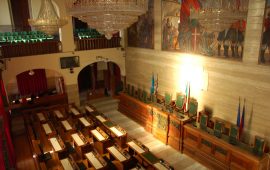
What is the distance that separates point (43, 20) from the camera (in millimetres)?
6664

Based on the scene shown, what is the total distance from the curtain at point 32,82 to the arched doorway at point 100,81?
2.57 metres

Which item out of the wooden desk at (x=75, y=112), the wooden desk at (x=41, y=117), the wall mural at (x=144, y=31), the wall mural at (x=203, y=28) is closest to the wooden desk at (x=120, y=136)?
the wooden desk at (x=75, y=112)

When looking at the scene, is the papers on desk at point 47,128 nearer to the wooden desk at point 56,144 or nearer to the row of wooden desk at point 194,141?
the wooden desk at point 56,144

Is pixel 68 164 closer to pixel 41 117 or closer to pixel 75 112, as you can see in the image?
pixel 75 112

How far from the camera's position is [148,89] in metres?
11.8

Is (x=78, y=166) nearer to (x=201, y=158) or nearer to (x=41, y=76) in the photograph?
(x=201, y=158)

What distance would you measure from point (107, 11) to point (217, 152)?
5.73m

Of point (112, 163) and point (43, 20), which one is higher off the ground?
point (43, 20)

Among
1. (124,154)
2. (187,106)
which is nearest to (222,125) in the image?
(187,106)

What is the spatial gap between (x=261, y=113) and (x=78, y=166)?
5.75 m

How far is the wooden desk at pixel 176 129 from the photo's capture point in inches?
322

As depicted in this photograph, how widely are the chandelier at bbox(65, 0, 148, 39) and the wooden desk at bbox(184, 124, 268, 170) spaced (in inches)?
197

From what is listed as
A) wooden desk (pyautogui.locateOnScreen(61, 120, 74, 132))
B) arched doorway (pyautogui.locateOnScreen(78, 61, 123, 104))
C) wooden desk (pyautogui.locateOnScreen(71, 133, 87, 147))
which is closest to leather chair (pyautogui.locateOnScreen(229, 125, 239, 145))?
wooden desk (pyautogui.locateOnScreen(71, 133, 87, 147))

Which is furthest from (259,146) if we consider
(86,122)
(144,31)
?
(144,31)
